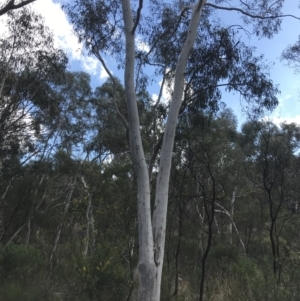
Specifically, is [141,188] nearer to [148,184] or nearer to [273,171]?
[148,184]

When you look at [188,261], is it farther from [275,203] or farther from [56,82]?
[56,82]

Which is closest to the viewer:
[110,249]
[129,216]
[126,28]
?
[126,28]

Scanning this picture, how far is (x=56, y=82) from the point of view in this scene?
44.5 feet

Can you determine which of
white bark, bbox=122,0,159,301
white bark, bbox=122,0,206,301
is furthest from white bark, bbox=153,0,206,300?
white bark, bbox=122,0,159,301

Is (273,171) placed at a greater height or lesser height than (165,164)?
greater

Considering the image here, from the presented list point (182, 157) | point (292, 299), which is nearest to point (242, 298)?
point (292, 299)

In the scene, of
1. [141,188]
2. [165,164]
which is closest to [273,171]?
[165,164]

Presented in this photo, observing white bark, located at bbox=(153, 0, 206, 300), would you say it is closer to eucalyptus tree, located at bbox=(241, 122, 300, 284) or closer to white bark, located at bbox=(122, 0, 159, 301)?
white bark, located at bbox=(122, 0, 159, 301)

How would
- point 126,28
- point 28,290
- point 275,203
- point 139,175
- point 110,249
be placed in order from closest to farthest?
point 139,175
point 126,28
point 28,290
point 110,249
point 275,203

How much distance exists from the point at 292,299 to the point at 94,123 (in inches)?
511

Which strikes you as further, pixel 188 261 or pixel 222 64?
pixel 188 261

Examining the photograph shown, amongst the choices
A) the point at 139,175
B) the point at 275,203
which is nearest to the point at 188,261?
the point at 275,203

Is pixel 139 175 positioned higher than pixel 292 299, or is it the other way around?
pixel 139 175

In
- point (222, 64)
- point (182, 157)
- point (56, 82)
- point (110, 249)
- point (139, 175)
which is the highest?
point (56, 82)
